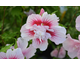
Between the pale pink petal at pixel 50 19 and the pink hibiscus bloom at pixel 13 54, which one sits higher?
the pale pink petal at pixel 50 19

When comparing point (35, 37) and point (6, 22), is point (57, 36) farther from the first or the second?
point (6, 22)

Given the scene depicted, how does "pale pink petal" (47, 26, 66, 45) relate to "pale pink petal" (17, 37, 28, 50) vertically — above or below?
above

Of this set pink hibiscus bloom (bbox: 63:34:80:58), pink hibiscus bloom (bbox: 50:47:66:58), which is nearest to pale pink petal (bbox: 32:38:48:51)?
pink hibiscus bloom (bbox: 63:34:80:58)

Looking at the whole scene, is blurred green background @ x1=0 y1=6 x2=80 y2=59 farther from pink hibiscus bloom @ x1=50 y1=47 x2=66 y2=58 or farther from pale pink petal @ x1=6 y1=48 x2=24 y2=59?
pale pink petal @ x1=6 y1=48 x2=24 y2=59

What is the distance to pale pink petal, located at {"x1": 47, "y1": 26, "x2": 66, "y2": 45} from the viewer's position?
1.47 ft

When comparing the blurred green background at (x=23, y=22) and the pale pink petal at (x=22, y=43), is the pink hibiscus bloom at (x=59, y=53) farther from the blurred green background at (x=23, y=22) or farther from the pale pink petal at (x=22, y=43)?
the pale pink petal at (x=22, y=43)

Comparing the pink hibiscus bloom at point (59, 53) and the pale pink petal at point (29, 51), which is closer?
the pale pink petal at point (29, 51)

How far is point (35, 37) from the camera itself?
44 cm

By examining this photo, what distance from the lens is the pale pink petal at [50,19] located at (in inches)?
17.5

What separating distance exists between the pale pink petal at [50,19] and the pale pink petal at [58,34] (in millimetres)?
20

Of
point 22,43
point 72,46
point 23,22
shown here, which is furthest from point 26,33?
point 23,22

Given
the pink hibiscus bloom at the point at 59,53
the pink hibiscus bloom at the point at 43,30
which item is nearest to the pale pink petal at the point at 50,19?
the pink hibiscus bloom at the point at 43,30

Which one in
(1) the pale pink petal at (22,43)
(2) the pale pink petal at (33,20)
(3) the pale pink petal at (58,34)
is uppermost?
(2) the pale pink petal at (33,20)

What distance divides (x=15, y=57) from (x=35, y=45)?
85 millimetres
